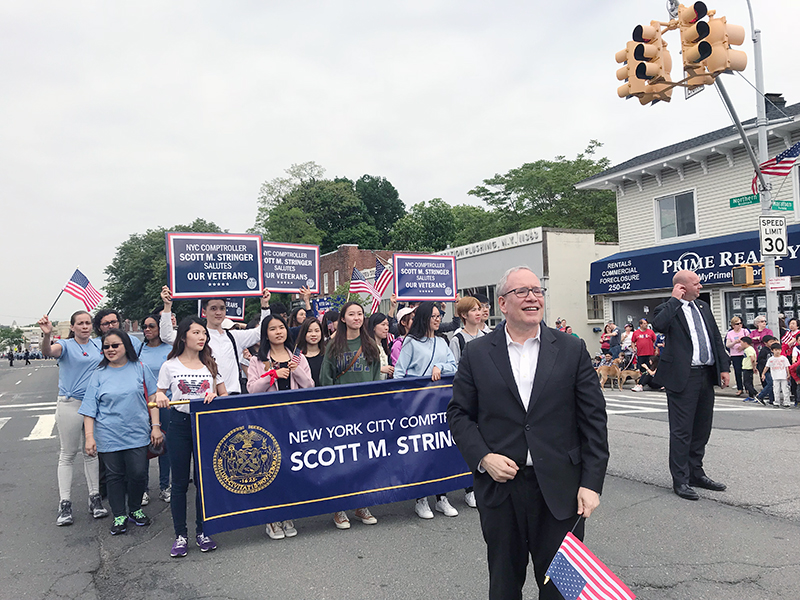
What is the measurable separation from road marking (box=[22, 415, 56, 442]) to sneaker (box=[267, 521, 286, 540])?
7.72 m

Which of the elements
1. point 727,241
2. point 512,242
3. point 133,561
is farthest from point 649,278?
point 133,561

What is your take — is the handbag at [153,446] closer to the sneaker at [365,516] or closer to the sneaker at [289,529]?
the sneaker at [289,529]

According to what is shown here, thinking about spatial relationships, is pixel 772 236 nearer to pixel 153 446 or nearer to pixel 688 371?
pixel 688 371

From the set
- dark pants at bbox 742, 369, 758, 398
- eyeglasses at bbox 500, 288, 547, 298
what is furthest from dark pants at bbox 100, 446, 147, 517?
dark pants at bbox 742, 369, 758, 398

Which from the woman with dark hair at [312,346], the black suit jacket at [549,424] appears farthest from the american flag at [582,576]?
the woman with dark hair at [312,346]

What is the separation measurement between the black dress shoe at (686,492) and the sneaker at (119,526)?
5.08 m

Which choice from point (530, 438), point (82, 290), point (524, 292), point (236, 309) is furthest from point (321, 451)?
point (236, 309)

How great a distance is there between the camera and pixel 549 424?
282 centimetres

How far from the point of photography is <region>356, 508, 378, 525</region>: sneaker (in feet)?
17.8

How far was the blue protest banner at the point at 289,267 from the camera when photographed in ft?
35.3

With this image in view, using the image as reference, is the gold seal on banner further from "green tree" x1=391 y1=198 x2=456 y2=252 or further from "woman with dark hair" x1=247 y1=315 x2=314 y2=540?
"green tree" x1=391 y1=198 x2=456 y2=252

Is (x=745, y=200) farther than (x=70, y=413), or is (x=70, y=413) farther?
(x=745, y=200)

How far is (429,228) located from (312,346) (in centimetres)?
4878

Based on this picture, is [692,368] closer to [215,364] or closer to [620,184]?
[215,364]
